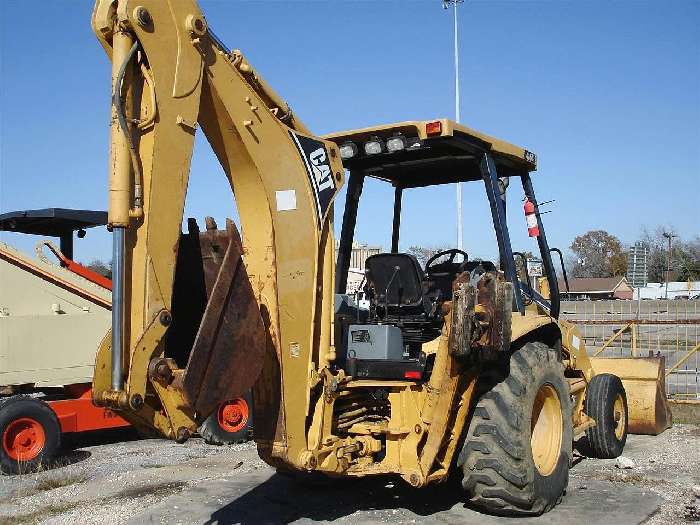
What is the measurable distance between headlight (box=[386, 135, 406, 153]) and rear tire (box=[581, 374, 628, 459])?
3748 mm

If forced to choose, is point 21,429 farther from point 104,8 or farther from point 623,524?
point 623,524

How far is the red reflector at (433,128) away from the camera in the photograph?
19.4ft

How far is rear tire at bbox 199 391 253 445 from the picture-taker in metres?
9.55

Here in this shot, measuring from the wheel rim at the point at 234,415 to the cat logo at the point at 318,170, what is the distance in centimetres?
477

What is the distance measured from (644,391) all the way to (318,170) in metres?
5.80

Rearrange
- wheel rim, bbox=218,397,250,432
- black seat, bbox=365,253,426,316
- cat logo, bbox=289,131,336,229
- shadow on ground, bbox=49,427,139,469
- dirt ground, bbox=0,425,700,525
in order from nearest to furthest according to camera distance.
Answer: cat logo, bbox=289,131,336,229
dirt ground, bbox=0,425,700,525
black seat, bbox=365,253,426,316
shadow on ground, bbox=49,427,139,469
wheel rim, bbox=218,397,250,432

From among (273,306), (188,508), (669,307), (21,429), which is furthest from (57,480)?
(669,307)

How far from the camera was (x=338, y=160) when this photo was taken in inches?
230

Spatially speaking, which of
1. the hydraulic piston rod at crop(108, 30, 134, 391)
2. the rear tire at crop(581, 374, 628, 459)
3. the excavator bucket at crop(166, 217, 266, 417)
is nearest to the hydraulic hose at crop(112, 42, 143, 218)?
the hydraulic piston rod at crop(108, 30, 134, 391)

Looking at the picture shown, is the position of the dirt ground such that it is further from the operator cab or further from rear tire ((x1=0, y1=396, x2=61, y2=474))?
the operator cab

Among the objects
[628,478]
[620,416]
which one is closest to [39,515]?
[628,478]

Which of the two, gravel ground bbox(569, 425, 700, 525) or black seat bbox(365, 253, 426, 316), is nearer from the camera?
gravel ground bbox(569, 425, 700, 525)

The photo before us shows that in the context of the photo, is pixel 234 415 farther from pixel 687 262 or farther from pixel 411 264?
pixel 687 262

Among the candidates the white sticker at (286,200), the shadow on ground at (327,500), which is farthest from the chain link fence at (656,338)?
the white sticker at (286,200)
